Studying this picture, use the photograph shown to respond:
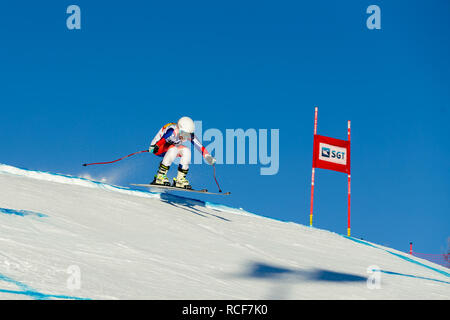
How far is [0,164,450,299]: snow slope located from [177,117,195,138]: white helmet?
112 cm

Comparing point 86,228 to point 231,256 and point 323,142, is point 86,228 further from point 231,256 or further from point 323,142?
point 323,142

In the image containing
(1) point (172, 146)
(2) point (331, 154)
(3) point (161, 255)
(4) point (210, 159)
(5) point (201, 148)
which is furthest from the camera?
(2) point (331, 154)

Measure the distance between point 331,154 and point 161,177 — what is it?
416cm

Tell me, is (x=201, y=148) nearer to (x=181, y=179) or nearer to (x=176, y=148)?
(x=176, y=148)

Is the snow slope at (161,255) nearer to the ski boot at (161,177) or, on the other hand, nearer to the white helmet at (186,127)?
the ski boot at (161,177)

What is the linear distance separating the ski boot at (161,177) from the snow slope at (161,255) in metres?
0.35

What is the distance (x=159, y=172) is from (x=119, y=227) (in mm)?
2137

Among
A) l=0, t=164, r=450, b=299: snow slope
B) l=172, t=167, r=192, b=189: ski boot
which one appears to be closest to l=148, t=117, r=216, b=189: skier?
l=172, t=167, r=192, b=189: ski boot

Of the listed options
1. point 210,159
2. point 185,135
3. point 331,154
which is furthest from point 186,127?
point 331,154

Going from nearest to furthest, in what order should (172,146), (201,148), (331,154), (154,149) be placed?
(154,149)
(172,146)
(201,148)
(331,154)

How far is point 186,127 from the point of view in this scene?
7602mm

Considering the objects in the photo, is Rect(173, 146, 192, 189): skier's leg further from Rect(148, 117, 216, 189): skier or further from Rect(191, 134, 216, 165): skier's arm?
Rect(191, 134, 216, 165): skier's arm

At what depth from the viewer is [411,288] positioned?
495cm
